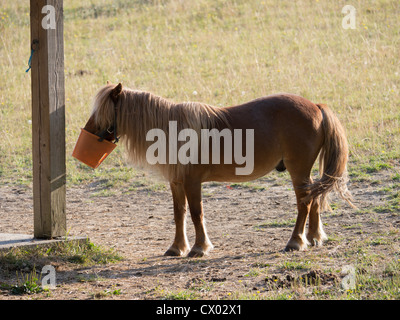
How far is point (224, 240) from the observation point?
18.9 ft

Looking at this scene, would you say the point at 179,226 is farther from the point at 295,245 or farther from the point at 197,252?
the point at 295,245

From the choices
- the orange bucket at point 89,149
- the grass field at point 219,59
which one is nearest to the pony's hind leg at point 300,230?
the orange bucket at point 89,149

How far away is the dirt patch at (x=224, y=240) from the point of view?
4145 mm

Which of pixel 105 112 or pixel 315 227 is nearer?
pixel 105 112

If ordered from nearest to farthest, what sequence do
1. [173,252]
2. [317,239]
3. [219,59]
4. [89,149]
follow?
1. [89,149]
2. [173,252]
3. [317,239]
4. [219,59]

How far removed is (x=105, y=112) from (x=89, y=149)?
366 mm

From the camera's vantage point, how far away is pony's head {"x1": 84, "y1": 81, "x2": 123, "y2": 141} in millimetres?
4879

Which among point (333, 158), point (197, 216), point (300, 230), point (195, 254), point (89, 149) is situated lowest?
point (195, 254)

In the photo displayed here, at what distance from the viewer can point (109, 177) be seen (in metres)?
8.44

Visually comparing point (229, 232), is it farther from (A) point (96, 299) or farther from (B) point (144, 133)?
(A) point (96, 299)

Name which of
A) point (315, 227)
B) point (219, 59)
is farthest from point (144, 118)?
point (219, 59)

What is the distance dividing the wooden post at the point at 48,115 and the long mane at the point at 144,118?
42cm

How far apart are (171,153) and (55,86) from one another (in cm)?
123

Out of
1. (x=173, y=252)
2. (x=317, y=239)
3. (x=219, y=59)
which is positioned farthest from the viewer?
(x=219, y=59)
